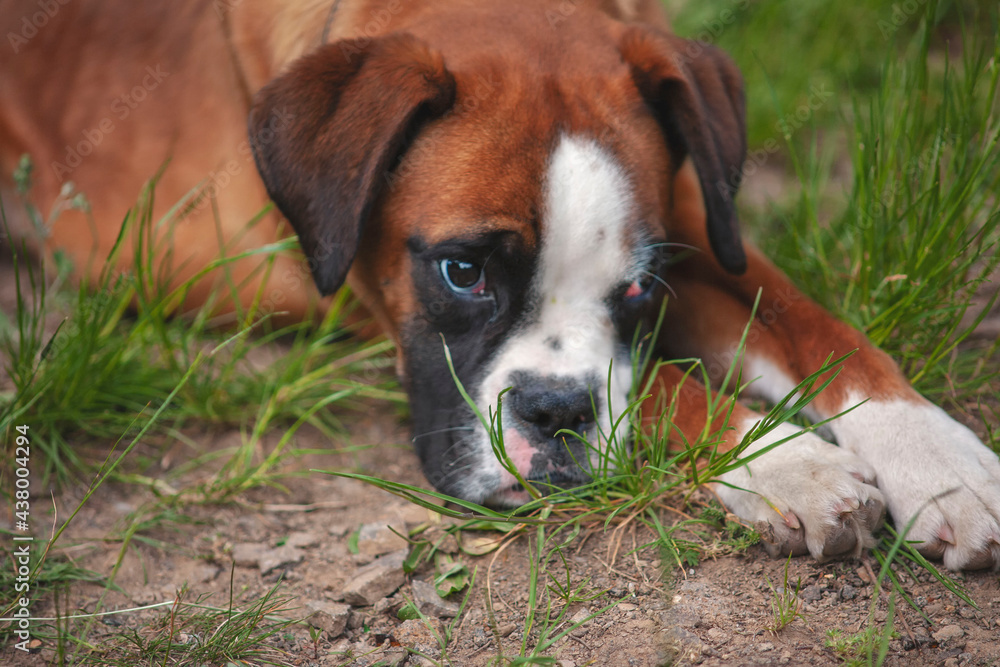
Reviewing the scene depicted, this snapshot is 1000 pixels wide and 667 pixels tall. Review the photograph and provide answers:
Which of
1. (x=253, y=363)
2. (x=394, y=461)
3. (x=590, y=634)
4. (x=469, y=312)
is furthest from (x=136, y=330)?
(x=590, y=634)

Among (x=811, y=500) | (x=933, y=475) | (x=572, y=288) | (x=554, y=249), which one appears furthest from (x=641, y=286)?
(x=933, y=475)

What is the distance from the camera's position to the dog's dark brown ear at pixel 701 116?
2.55 metres

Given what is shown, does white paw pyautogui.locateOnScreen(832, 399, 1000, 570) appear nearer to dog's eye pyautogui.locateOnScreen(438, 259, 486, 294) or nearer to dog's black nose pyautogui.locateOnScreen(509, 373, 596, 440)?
dog's black nose pyautogui.locateOnScreen(509, 373, 596, 440)

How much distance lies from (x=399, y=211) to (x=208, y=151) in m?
1.21

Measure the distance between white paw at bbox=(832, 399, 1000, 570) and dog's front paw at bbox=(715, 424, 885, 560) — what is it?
7 centimetres

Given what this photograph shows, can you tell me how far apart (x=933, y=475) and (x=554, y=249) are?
109 centimetres

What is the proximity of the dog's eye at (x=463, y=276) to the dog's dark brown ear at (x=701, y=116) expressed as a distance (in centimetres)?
74

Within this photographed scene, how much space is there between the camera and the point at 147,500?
8.37 ft

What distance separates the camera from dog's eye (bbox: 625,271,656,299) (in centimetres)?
246

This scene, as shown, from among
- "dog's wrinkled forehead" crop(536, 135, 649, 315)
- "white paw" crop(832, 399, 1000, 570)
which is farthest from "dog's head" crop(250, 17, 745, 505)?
"white paw" crop(832, 399, 1000, 570)

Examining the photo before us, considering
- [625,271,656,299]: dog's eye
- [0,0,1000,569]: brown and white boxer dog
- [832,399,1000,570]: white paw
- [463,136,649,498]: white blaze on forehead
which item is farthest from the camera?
[625,271,656,299]: dog's eye

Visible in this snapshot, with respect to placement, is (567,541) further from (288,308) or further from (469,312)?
(288,308)

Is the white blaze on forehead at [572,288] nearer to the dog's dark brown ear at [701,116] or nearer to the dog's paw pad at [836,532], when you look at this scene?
the dog's dark brown ear at [701,116]

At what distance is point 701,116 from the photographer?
8.36ft
